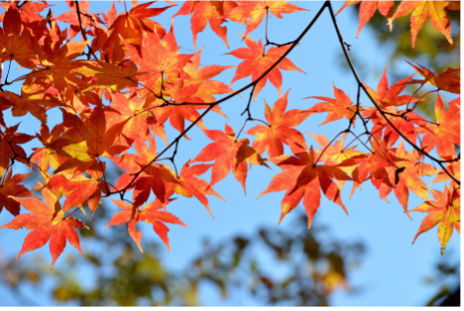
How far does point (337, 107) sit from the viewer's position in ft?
3.23

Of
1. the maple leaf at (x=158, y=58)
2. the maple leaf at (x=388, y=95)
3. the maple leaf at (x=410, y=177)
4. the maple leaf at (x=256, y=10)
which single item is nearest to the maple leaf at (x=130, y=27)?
the maple leaf at (x=158, y=58)

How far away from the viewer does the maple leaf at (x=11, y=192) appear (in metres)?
1.03

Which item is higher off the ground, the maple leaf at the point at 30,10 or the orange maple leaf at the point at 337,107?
the maple leaf at the point at 30,10

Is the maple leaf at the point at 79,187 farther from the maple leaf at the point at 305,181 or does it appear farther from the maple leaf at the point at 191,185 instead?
the maple leaf at the point at 305,181

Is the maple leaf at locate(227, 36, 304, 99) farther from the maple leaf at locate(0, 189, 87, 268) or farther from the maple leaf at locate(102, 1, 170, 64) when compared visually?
the maple leaf at locate(0, 189, 87, 268)

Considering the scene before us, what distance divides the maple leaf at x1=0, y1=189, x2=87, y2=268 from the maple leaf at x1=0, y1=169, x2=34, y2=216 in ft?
0.25

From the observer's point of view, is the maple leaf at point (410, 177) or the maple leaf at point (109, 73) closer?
the maple leaf at point (109, 73)

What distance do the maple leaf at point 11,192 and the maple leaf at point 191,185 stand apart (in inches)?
19.3

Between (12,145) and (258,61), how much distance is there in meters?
0.90

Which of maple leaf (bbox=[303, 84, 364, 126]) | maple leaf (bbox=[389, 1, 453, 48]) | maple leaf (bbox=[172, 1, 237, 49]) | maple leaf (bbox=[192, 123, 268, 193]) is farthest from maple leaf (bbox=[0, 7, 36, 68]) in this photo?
maple leaf (bbox=[389, 1, 453, 48])

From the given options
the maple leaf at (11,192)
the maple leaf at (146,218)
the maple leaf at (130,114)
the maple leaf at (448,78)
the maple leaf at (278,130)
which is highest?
the maple leaf at (130,114)

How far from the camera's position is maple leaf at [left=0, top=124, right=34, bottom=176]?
3.43 ft

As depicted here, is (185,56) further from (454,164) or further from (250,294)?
(250,294)

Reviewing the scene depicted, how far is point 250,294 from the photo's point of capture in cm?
344
